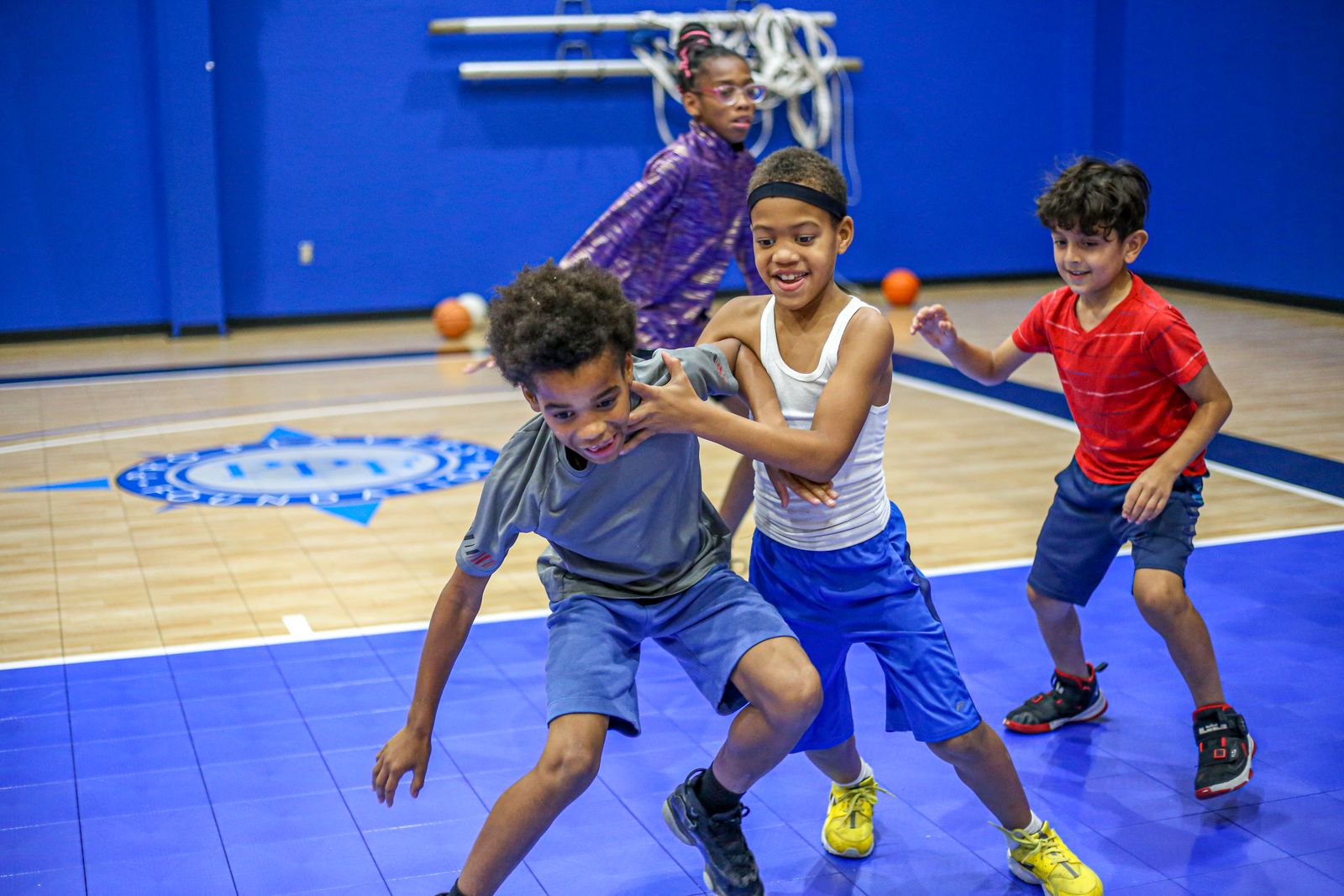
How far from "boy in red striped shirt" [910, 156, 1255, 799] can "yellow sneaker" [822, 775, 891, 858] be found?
26.4 inches

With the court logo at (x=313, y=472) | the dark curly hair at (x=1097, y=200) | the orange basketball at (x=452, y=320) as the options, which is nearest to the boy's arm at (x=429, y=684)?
the dark curly hair at (x=1097, y=200)

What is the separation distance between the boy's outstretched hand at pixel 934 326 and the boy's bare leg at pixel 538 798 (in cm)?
104

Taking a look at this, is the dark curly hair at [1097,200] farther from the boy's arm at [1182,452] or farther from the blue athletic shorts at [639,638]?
the blue athletic shorts at [639,638]

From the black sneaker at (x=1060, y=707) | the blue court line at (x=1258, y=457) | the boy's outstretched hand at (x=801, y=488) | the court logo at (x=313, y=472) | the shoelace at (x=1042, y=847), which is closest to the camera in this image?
the boy's outstretched hand at (x=801, y=488)

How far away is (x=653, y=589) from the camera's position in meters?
2.36

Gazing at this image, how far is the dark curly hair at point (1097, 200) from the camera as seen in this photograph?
2842 millimetres

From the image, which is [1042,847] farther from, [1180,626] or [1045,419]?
[1045,419]

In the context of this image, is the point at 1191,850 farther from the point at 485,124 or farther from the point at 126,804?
the point at 485,124

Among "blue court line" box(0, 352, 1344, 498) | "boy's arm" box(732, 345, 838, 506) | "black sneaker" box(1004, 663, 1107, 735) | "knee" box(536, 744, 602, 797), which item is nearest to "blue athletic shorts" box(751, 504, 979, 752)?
"boy's arm" box(732, 345, 838, 506)

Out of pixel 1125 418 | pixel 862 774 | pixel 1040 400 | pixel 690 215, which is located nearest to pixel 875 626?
pixel 862 774

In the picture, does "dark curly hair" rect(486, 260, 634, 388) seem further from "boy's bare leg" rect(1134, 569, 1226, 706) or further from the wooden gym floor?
the wooden gym floor

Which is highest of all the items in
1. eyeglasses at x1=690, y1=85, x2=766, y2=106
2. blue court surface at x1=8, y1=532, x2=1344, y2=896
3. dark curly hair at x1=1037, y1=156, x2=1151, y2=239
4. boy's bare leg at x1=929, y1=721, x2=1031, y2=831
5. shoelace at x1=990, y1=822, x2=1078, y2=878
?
eyeglasses at x1=690, y1=85, x2=766, y2=106

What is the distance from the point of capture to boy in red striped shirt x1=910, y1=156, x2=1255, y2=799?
110 inches

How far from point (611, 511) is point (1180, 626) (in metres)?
1.29
